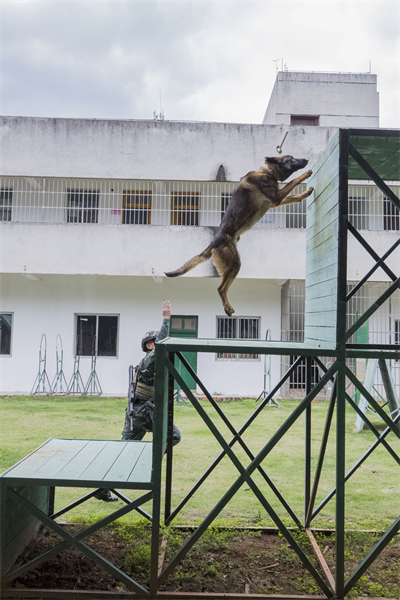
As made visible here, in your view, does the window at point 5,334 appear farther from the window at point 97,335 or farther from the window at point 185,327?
the window at point 185,327

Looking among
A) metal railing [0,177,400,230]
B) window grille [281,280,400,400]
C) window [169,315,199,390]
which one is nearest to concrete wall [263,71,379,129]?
metal railing [0,177,400,230]

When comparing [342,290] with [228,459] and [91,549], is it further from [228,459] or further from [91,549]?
[228,459]

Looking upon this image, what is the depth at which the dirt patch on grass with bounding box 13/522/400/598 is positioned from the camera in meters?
3.54

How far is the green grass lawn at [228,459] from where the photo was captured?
5.23 m

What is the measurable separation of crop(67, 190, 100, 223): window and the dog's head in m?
11.5

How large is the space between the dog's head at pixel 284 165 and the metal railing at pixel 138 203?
10.5 meters

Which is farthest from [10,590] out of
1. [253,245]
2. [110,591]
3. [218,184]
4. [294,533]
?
[218,184]

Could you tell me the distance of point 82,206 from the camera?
14.8 m

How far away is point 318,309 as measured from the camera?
3941 mm

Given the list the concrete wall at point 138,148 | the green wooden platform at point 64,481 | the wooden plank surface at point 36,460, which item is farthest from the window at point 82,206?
the green wooden platform at point 64,481

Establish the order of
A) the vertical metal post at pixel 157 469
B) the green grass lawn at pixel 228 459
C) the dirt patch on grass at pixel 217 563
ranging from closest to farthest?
the vertical metal post at pixel 157 469 → the dirt patch on grass at pixel 217 563 → the green grass lawn at pixel 228 459

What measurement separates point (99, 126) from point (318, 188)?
1118 centimetres

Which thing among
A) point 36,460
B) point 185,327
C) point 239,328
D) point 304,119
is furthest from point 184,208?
point 36,460

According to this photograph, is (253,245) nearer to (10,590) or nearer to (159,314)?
(159,314)
